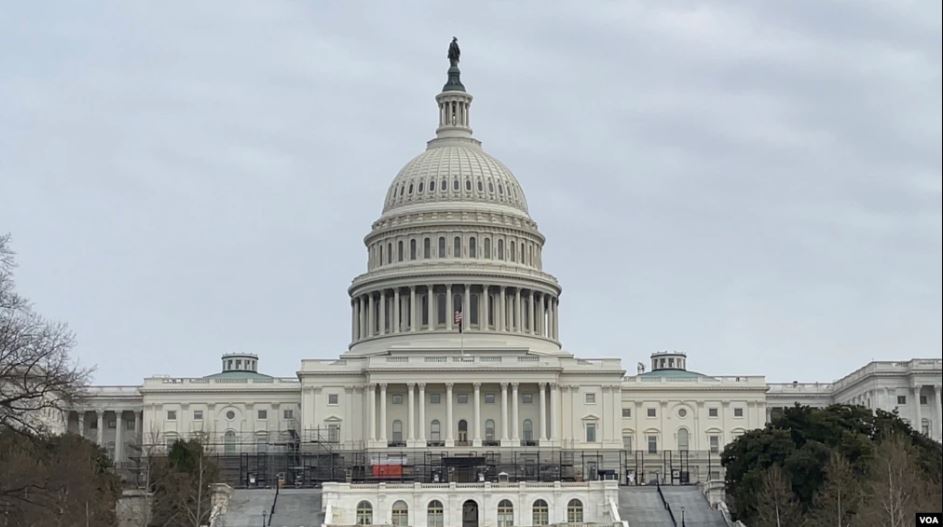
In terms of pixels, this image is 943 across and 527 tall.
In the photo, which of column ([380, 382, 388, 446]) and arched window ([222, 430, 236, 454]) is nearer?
column ([380, 382, 388, 446])

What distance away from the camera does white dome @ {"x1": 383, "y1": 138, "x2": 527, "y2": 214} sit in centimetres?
19175

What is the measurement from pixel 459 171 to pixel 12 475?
394ft

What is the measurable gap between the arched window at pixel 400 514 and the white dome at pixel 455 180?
55450mm

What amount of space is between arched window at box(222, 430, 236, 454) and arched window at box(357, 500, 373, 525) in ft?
128

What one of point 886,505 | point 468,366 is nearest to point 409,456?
point 468,366

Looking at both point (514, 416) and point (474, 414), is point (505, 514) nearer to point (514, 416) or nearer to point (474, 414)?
point (514, 416)

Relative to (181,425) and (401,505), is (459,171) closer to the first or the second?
(181,425)

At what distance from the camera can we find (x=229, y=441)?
181750 mm

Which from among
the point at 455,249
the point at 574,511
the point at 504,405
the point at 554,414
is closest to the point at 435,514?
the point at 574,511

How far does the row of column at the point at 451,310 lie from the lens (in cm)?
18500

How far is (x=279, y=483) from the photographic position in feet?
488

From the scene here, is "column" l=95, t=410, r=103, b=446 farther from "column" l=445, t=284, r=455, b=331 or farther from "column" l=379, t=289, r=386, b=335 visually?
"column" l=445, t=284, r=455, b=331

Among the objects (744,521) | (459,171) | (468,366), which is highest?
(459,171)

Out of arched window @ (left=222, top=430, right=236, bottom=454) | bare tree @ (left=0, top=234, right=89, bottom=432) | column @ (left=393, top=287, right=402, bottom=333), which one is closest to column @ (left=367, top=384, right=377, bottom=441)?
column @ (left=393, top=287, right=402, bottom=333)
